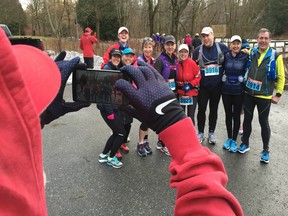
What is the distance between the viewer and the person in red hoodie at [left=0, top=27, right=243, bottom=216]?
1.48ft

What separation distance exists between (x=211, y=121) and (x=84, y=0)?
20834 mm

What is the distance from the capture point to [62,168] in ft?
12.8

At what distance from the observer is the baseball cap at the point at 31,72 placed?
0.45 m

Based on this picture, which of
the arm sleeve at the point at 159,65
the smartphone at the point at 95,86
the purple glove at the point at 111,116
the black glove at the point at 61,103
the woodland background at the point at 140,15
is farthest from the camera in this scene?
the woodland background at the point at 140,15

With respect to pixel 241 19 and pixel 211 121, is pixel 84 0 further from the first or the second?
pixel 211 121

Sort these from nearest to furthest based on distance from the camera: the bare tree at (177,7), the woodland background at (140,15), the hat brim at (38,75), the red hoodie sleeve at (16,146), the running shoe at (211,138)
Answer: the red hoodie sleeve at (16,146), the hat brim at (38,75), the running shoe at (211,138), the bare tree at (177,7), the woodland background at (140,15)

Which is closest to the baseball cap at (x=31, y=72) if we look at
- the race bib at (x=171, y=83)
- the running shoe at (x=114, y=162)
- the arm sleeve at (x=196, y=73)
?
the running shoe at (x=114, y=162)

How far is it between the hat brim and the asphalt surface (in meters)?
2.58

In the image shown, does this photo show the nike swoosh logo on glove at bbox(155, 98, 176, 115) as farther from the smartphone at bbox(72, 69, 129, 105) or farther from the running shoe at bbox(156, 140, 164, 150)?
the running shoe at bbox(156, 140, 164, 150)

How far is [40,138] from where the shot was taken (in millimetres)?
546

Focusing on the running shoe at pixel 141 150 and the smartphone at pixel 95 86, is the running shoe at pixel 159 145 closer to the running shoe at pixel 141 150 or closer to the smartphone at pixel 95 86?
the running shoe at pixel 141 150

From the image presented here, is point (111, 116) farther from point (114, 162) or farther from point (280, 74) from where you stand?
point (280, 74)

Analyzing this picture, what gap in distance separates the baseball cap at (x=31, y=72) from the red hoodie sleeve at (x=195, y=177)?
544mm

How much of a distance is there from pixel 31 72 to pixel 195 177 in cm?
64
